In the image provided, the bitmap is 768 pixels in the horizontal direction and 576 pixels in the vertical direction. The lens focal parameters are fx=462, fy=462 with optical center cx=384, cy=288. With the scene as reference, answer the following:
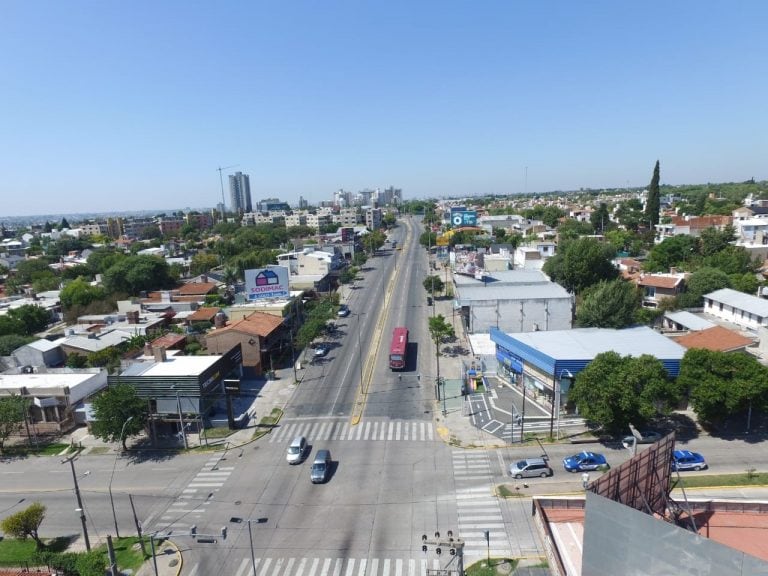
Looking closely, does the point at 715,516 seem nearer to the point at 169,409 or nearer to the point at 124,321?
the point at 169,409

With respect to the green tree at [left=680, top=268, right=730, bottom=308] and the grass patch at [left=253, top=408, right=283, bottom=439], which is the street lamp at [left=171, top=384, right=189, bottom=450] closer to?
the grass patch at [left=253, top=408, right=283, bottom=439]

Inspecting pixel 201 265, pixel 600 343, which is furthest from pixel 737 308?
pixel 201 265

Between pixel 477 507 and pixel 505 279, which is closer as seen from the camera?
pixel 477 507

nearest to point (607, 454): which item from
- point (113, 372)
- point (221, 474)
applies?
point (221, 474)

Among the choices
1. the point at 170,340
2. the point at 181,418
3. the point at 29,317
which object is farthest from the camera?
the point at 29,317

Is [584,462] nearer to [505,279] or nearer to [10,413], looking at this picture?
[10,413]

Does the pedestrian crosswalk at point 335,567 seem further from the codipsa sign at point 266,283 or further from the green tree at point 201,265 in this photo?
the green tree at point 201,265
